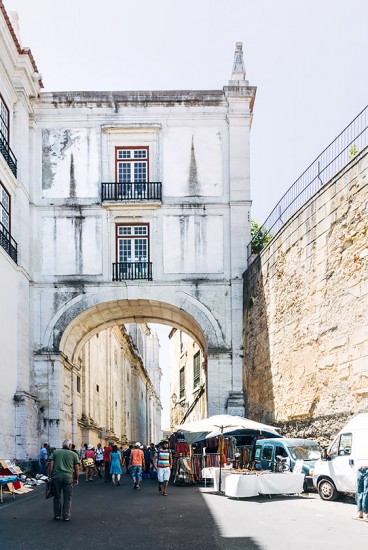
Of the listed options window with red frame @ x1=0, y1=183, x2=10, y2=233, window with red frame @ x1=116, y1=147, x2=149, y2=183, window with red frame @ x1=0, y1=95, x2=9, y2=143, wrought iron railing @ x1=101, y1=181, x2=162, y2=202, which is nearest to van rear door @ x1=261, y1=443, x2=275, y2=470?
window with red frame @ x1=0, y1=183, x2=10, y2=233

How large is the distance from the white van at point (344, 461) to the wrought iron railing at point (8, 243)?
13432mm

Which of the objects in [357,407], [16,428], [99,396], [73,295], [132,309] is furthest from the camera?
[99,396]

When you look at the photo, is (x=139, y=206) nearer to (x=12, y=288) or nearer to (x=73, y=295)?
(x=73, y=295)

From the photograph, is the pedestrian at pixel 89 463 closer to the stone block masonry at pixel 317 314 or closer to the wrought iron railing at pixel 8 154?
the stone block masonry at pixel 317 314

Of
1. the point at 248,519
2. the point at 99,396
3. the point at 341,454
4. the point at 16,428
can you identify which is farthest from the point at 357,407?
the point at 99,396

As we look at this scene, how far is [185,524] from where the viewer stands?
12539 mm

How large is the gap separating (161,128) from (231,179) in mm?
3410

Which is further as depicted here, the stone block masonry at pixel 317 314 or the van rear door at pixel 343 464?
the stone block masonry at pixel 317 314

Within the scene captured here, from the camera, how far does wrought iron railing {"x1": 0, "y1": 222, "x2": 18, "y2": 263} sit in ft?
83.3

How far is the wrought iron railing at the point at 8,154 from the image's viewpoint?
2570 cm

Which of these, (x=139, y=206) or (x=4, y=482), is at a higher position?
(x=139, y=206)

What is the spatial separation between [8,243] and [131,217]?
527 cm

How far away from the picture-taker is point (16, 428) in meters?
25.7

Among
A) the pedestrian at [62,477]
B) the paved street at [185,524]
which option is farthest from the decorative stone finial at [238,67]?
the pedestrian at [62,477]
